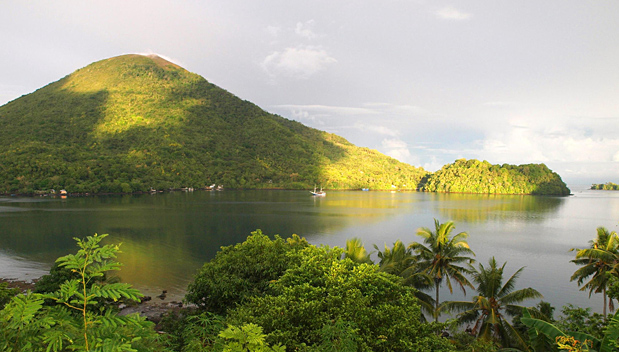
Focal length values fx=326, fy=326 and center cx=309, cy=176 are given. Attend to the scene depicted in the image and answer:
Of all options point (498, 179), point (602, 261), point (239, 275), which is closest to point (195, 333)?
point (239, 275)

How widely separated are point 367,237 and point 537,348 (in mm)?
33214

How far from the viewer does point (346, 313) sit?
9.15 metres

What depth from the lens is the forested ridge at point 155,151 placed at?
10150cm

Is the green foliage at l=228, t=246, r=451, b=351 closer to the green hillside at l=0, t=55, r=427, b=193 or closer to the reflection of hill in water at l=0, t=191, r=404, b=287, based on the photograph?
the reflection of hill in water at l=0, t=191, r=404, b=287

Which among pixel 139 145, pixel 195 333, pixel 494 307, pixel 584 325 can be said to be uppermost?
pixel 139 145

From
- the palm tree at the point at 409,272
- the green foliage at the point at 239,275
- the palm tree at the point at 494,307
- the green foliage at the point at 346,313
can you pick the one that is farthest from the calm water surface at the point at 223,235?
the green foliage at the point at 346,313

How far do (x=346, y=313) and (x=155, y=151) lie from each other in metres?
141

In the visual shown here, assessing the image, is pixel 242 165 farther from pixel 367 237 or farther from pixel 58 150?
pixel 367 237

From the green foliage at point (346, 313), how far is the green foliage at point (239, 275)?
11.1ft

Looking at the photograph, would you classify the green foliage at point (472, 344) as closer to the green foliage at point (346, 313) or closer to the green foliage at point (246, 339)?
the green foliage at point (346, 313)

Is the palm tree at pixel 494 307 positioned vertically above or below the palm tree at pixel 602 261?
below

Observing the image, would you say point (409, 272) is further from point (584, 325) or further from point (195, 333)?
point (195, 333)

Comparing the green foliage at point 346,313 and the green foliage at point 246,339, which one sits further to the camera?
the green foliage at point 346,313

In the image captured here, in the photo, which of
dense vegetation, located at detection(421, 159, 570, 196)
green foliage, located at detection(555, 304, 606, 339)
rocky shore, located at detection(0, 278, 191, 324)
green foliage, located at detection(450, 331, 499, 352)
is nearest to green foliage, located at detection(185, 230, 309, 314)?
rocky shore, located at detection(0, 278, 191, 324)
